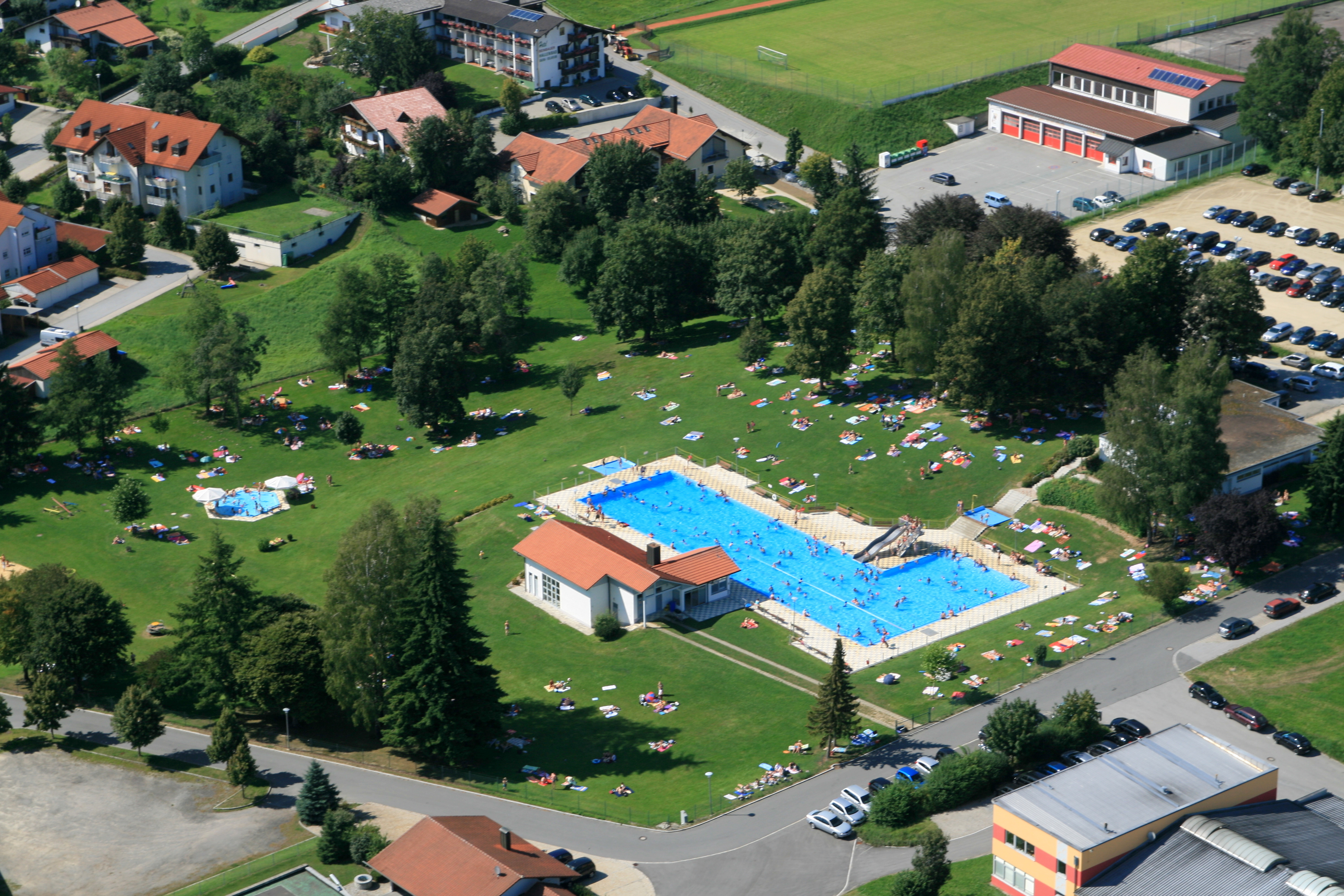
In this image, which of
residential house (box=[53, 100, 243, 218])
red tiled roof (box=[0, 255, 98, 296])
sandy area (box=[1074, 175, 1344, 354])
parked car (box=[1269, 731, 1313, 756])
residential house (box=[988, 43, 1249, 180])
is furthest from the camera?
residential house (box=[53, 100, 243, 218])

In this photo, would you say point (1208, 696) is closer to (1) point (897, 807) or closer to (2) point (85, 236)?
(1) point (897, 807)

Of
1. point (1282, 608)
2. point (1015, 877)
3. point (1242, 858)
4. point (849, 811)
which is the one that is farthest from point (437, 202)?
point (1242, 858)

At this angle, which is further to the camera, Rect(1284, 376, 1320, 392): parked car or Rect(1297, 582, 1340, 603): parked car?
Rect(1284, 376, 1320, 392): parked car

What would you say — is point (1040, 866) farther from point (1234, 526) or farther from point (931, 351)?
point (931, 351)

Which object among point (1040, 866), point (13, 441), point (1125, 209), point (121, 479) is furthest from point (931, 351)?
point (13, 441)

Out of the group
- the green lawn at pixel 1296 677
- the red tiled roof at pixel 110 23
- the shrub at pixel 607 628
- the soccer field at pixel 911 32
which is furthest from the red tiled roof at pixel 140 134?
the green lawn at pixel 1296 677

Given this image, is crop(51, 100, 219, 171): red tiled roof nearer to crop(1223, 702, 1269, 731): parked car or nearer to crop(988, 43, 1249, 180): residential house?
crop(988, 43, 1249, 180): residential house

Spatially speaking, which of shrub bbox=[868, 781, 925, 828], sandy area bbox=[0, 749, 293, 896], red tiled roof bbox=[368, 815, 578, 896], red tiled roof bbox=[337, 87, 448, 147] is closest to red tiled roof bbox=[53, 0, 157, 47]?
red tiled roof bbox=[337, 87, 448, 147]

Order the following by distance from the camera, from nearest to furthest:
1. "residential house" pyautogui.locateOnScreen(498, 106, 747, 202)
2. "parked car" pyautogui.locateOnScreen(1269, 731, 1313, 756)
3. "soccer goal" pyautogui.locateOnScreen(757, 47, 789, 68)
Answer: "parked car" pyautogui.locateOnScreen(1269, 731, 1313, 756) → "residential house" pyautogui.locateOnScreen(498, 106, 747, 202) → "soccer goal" pyautogui.locateOnScreen(757, 47, 789, 68)
